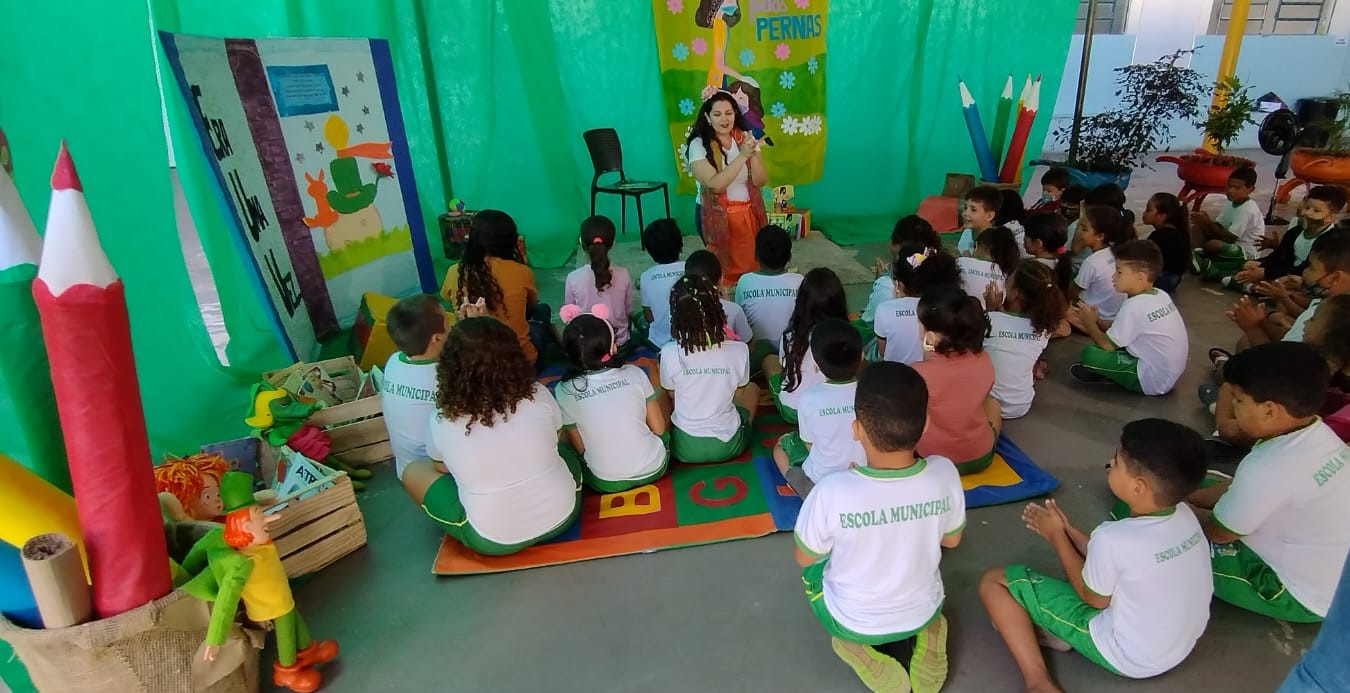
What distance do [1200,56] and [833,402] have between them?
9.74 m

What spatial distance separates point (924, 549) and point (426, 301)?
1.72 metres

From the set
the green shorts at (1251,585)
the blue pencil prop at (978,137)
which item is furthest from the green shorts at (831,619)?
the blue pencil prop at (978,137)

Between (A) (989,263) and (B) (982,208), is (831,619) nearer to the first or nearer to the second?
(A) (989,263)

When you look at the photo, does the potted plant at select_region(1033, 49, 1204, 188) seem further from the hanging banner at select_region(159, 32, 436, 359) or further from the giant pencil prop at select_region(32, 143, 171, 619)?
the giant pencil prop at select_region(32, 143, 171, 619)

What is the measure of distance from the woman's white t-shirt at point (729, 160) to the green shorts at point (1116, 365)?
1.87 m

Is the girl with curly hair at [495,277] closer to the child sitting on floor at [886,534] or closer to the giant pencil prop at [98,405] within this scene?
the giant pencil prop at [98,405]

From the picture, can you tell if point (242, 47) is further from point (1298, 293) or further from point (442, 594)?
point (1298, 293)

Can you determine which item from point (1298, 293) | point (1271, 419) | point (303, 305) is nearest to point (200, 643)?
point (303, 305)

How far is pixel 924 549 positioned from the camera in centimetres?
166

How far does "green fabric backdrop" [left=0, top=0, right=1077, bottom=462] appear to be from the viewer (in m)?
2.92

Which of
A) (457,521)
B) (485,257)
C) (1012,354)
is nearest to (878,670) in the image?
(457,521)

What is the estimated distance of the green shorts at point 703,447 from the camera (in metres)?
2.68

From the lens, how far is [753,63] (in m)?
5.46

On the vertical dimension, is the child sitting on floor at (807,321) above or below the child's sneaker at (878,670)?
above
